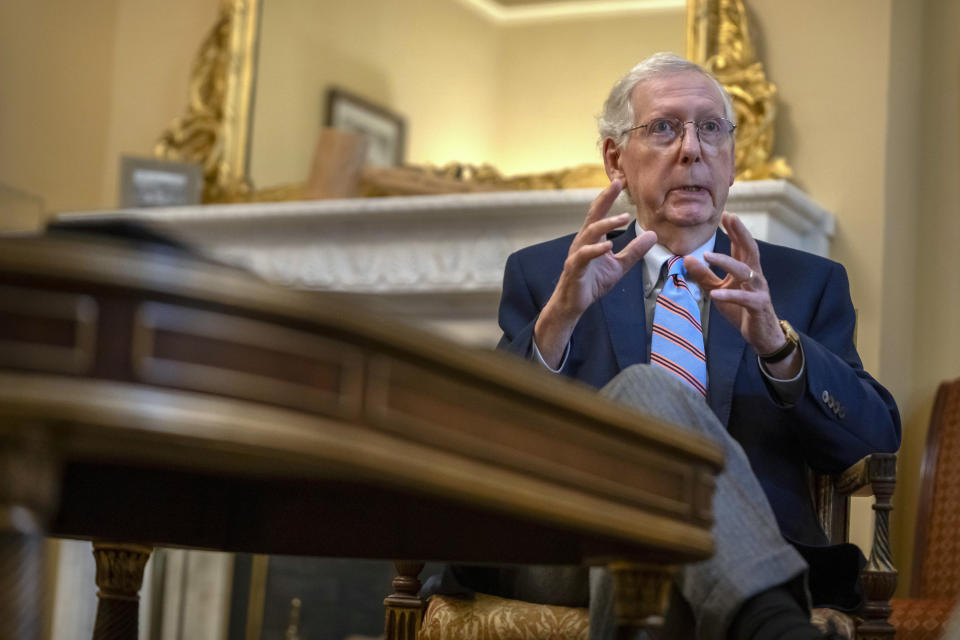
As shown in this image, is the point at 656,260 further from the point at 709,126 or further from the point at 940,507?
the point at 940,507

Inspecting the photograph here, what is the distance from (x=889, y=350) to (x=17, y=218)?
2.92 m

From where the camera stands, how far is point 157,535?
1602 millimetres

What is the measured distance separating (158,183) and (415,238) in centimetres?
101

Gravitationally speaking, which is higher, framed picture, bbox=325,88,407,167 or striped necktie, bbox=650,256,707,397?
framed picture, bbox=325,88,407,167

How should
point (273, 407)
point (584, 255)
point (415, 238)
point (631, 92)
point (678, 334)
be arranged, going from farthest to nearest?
point (415, 238), point (631, 92), point (678, 334), point (584, 255), point (273, 407)

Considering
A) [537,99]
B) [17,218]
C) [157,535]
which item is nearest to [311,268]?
[537,99]

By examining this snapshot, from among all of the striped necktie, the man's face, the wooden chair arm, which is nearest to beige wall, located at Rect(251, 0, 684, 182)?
the man's face

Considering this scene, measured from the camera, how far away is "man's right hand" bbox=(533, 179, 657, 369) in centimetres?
168

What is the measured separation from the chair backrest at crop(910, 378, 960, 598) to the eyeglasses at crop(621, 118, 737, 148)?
1.46 meters

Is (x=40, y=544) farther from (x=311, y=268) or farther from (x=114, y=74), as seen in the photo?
(x=114, y=74)

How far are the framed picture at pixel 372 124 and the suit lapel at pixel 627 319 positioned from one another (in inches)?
86.9

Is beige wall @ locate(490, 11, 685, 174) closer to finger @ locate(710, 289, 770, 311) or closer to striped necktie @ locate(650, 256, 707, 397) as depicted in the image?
striped necktie @ locate(650, 256, 707, 397)

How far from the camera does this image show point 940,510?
10.8 ft

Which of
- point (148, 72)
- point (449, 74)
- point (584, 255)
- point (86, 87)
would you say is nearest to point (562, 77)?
point (449, 74)
